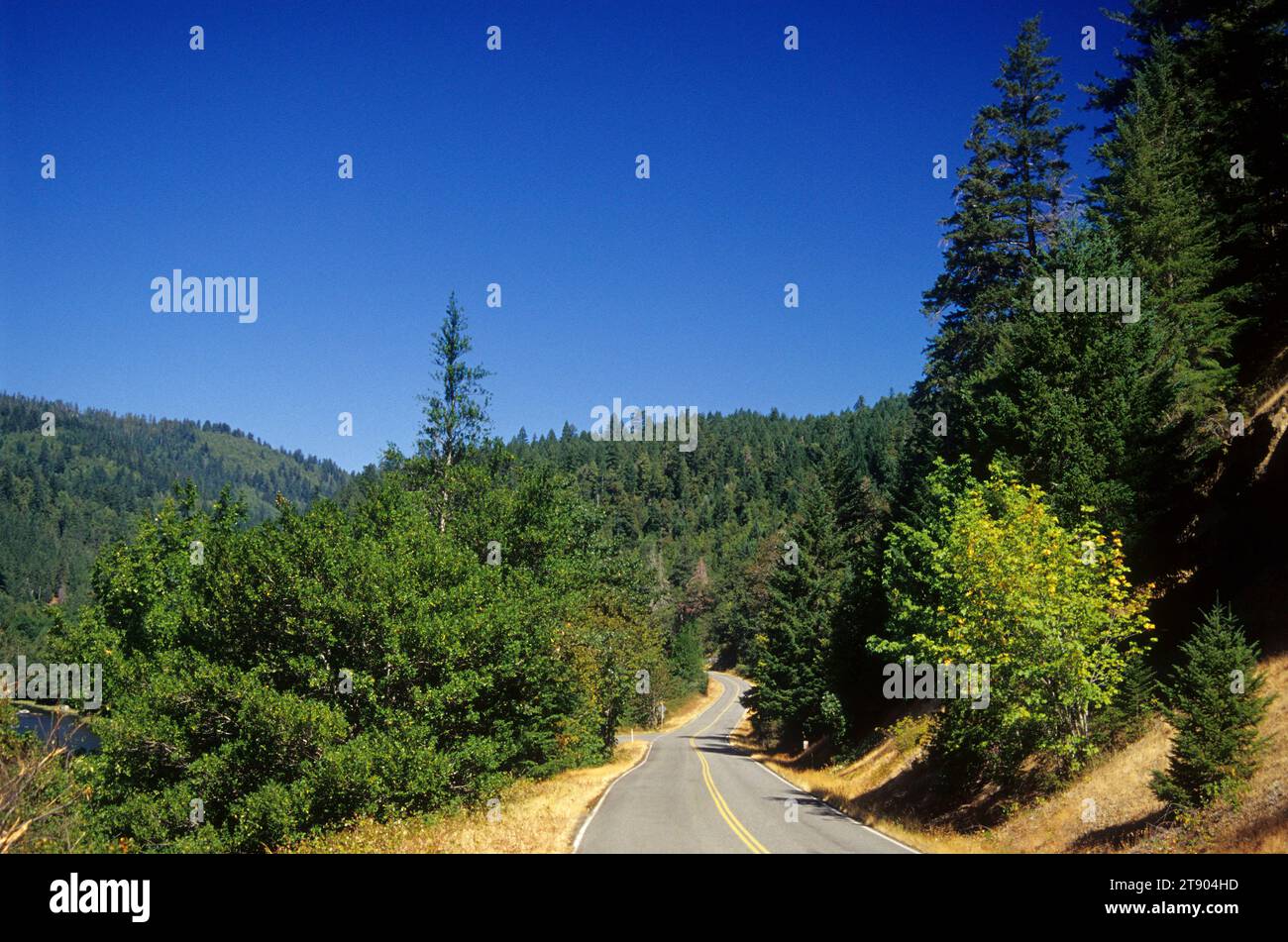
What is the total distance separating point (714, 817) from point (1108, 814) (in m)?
9.59

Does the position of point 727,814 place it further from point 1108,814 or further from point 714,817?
point 1108,814

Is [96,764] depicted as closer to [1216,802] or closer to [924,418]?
[1216,802]

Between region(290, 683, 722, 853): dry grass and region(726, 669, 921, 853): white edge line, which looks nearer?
region(290, 683, 722, 853): dry grass

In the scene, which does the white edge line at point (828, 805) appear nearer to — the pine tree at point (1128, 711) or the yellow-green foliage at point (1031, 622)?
the yellow-green foliage at point (1031, 622)

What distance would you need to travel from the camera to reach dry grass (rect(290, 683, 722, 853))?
1638cm

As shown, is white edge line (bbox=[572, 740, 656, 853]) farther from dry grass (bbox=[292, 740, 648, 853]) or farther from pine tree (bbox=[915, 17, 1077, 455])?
pine tree (bbox=[915, 17, 1077, 455])

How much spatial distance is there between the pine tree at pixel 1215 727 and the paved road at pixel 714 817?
560 centimetres

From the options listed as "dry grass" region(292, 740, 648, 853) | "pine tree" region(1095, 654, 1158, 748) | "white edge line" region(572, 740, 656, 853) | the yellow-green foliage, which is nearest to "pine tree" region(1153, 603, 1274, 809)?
the yellow-green foliage

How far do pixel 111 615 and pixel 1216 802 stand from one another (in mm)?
38579

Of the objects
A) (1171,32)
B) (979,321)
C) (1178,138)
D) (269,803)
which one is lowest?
(269,803)

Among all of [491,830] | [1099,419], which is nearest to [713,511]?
[1099,419]

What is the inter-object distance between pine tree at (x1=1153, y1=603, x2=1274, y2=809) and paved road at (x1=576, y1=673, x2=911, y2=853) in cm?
560

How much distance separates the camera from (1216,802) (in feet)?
44.5
